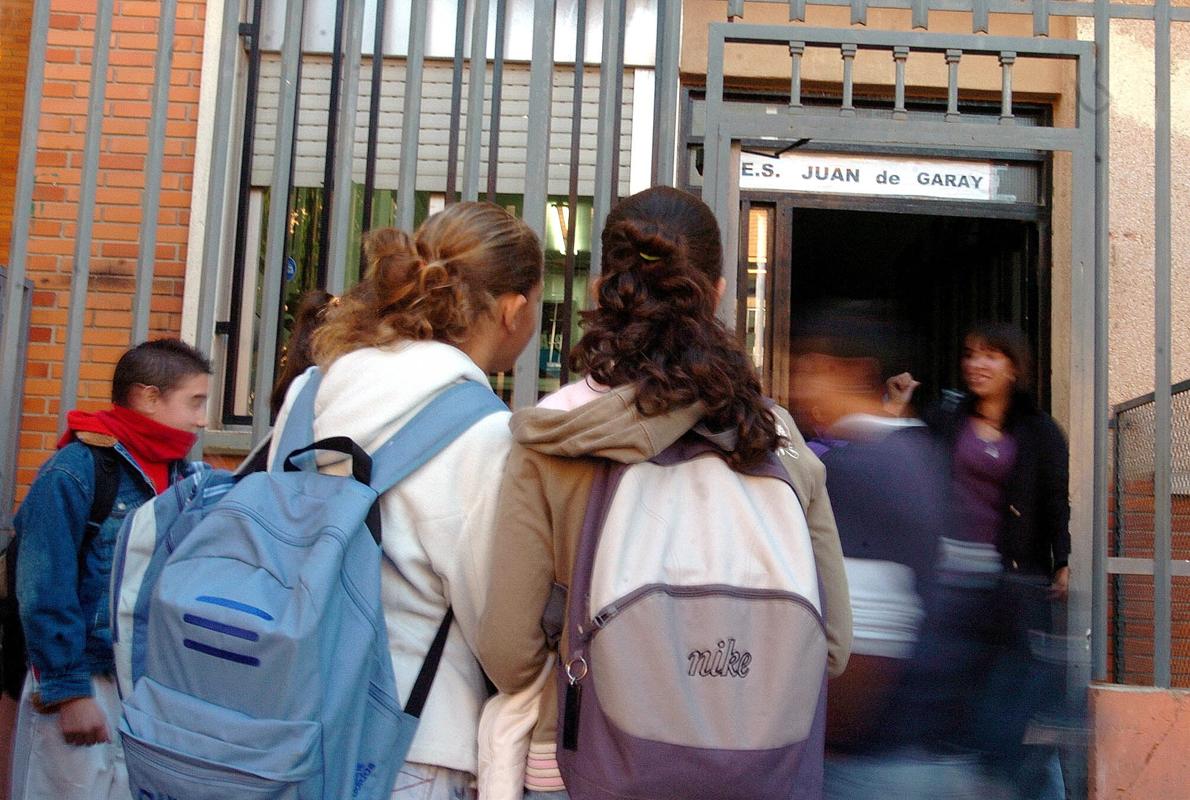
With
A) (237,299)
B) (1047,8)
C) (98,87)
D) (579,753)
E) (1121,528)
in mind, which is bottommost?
(579,753)

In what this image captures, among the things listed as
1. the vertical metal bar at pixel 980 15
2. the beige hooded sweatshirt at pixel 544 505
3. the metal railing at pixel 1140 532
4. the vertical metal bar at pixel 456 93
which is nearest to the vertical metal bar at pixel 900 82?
the vertical metal bar at pixel 980 15

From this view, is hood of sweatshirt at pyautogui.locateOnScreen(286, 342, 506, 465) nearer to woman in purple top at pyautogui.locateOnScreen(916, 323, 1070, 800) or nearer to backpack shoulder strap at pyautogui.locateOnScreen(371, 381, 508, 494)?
backpack shoulder strap at pyautogui.locateOnScreen(371, 381, 508, 494)

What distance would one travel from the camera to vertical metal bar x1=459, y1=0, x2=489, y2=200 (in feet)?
12.2

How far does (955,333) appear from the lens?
6.89 meters

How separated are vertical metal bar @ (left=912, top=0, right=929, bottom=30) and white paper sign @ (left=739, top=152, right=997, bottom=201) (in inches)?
78.2

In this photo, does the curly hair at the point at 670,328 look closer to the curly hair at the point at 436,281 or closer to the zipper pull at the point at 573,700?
the curly hair at the point at 436,281

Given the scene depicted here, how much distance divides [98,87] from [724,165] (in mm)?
1987

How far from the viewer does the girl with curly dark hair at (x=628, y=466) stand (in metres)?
1.68

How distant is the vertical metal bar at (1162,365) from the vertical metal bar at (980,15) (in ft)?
1.80

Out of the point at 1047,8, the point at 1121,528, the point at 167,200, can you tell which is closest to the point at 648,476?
the point at 1047,8

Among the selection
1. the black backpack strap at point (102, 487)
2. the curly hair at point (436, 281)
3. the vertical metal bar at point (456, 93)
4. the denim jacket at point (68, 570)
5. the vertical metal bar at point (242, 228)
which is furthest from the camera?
the vertical metal bar at point (242, 228)

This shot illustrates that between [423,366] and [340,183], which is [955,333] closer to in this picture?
[340,183]

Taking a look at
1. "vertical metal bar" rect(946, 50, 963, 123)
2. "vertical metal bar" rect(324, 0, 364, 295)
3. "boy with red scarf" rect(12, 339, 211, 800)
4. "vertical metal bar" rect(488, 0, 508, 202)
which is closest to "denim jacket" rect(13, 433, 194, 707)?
"boy with red scarf" rect(12, 339, 211, 800)

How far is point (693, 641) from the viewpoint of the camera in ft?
5.27
